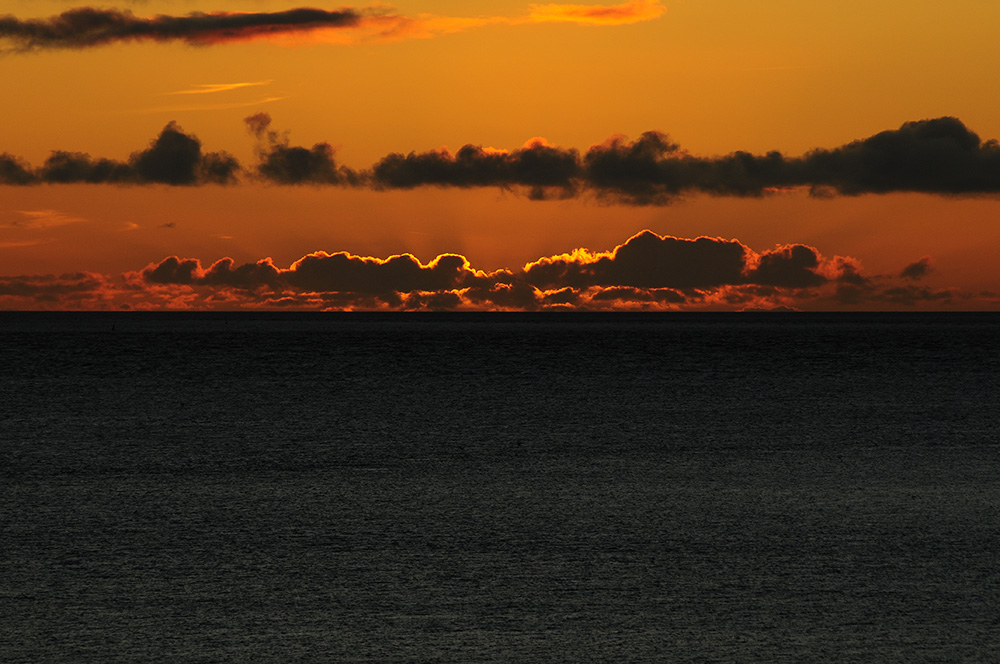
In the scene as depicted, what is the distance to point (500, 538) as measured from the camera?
1129 cm

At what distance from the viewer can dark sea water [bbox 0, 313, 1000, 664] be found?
25.2 ft

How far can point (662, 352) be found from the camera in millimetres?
87625

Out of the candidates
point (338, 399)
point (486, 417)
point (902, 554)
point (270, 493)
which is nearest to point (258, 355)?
point (338, 399)

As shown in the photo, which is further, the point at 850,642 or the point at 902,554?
the point at 902,554

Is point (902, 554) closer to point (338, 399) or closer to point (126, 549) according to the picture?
point (126, 549)

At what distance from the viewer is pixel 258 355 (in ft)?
267

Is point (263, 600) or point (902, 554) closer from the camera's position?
point (263, 600)

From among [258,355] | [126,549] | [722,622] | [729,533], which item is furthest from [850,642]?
[258,355]

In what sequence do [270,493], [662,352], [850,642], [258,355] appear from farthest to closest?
[662,352] < [258,355] < [270,493] < [850,642]

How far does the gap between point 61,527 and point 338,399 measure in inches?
984

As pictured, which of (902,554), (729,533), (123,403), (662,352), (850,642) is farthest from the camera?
(662,352)

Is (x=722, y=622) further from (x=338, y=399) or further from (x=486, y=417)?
(x=338, y=399)

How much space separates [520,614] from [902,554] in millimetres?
4360

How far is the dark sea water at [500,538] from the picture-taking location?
7676 mm
